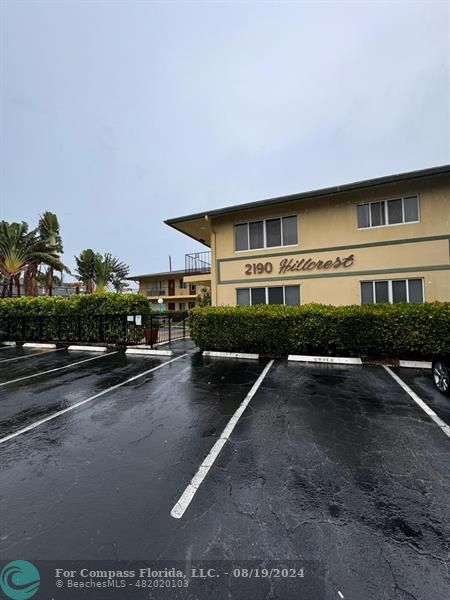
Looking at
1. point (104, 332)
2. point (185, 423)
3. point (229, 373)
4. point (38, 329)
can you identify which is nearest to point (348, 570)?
point (185, 423)

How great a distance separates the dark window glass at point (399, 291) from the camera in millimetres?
10945

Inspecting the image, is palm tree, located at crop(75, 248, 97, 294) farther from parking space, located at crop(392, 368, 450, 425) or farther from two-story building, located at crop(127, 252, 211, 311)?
parking space, located at crop(392, 368, 450, 425)

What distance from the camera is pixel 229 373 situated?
808cm

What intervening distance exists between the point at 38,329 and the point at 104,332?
5048 millimetres

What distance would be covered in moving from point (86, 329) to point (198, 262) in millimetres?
9139

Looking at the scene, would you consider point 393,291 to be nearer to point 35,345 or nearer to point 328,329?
point 328,329

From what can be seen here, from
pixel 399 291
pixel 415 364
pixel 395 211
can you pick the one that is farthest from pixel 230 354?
pixel 395 211

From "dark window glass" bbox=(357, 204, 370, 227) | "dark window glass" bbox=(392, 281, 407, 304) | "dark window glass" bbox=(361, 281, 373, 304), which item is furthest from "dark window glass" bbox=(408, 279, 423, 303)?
"dark window glass" bbox=(357, 204, 370, 227)

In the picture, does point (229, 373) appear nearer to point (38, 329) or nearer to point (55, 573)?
point (55, 573)

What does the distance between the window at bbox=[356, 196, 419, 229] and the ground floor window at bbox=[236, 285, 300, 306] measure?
13.3 feet

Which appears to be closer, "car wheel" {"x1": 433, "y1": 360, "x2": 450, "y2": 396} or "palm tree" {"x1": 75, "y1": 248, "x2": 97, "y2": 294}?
"car wheel" {"x1": 433, "y1": 360, "x2": 450, "y2": 396}

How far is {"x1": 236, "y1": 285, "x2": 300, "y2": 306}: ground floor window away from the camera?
12.6 meters

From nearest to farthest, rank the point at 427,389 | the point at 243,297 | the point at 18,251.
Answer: the point at 427,389
the point at 243,297
the point at 18,251

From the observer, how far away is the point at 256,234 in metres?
13.4
